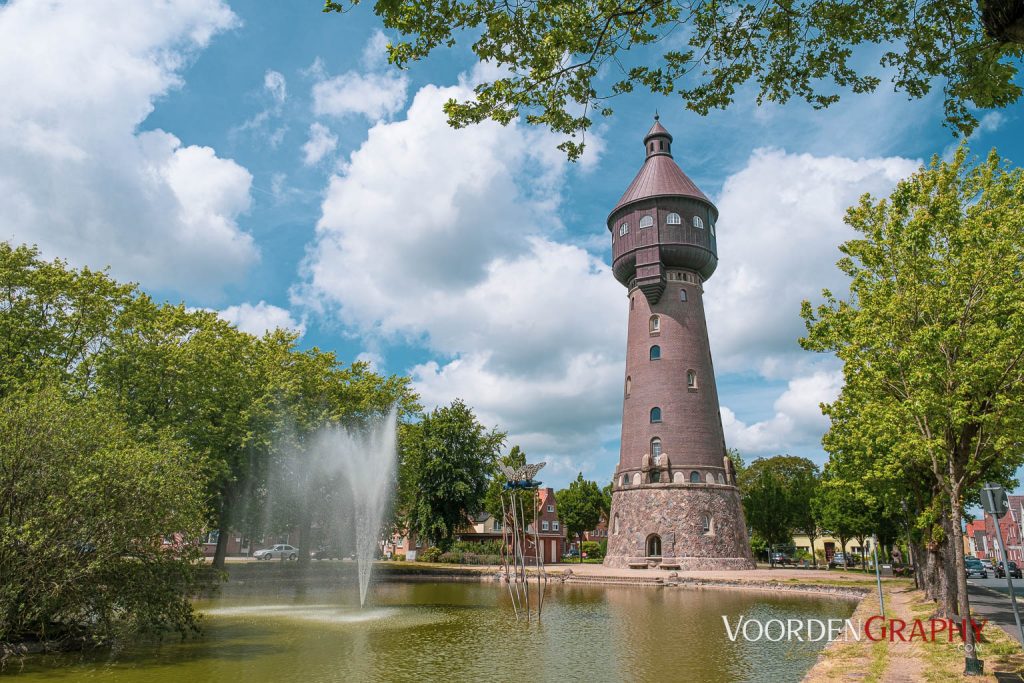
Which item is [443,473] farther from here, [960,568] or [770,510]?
[960,568]

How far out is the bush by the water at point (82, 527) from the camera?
13.5m

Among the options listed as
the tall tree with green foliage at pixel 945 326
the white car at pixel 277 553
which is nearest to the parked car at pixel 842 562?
the tall tree with green foliage at pixel 945 326

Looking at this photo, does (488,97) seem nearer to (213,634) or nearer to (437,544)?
(213,634)

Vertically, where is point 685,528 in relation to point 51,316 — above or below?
below

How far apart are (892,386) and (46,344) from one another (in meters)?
28.6

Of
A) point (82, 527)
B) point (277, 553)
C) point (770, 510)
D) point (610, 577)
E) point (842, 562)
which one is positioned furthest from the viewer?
point (842, 562)

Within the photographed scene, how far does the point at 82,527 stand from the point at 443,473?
118ft

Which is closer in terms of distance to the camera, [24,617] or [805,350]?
[24,617]

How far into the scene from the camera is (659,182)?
50.2m

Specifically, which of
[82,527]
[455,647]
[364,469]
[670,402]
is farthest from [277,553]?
[82,527]

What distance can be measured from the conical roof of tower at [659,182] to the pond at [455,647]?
30.6 metres

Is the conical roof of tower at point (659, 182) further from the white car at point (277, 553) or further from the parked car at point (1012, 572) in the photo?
the white car at point (277, 553)

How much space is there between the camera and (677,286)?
48.8 meters

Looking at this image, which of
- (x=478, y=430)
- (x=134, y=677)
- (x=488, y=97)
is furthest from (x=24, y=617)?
(x=478, y=430)
